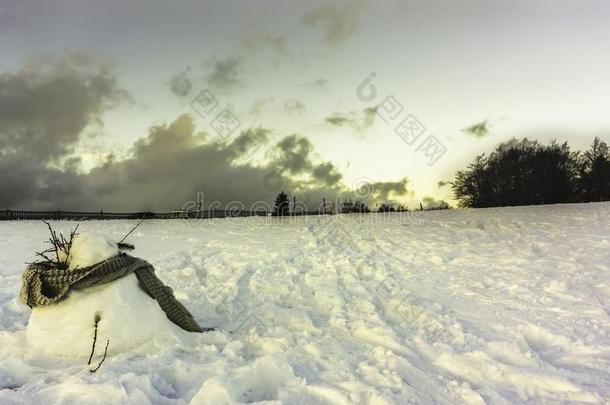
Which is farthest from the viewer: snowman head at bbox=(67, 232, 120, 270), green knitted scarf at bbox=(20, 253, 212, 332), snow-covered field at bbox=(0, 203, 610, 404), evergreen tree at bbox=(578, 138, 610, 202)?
evergreen tree at bbox=(578, 138, 610, 202)

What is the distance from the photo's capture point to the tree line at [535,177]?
37.5m

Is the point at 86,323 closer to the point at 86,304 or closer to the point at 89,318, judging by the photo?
the point at 89,318

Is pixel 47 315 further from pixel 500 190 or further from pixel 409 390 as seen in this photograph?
pixel 500 190

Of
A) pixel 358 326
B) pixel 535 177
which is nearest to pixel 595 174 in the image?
pixel 535 177

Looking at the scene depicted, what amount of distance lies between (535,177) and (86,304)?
4083 centimetres

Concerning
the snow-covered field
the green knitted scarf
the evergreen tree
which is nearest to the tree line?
the evergreen tree

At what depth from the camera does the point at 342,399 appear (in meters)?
3.88

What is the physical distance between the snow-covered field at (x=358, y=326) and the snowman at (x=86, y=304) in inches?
5.2

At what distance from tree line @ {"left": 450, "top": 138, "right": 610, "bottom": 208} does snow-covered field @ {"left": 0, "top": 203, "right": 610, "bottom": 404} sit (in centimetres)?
2822

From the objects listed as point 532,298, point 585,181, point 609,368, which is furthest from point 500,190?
point 609,368

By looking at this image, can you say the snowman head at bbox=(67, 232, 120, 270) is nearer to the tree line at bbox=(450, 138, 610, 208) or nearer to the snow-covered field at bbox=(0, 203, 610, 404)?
the snow-covered field at bbox=(0, 203, 610, 404)

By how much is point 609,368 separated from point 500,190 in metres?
37.4

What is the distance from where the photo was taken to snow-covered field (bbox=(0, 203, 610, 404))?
402cm

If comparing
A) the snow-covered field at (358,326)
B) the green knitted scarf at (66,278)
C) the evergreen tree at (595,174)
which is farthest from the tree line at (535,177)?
the green knitted scarf at (66,278)
